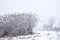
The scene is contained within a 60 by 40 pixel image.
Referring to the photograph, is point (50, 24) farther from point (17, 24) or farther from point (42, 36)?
point (17, 24)

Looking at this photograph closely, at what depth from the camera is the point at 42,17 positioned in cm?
124

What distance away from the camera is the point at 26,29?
124 cm

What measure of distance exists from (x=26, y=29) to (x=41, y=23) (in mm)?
231

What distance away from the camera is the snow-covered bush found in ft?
4.07

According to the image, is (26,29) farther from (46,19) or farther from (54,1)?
(54,1)

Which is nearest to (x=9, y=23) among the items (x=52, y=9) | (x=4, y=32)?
(x=4, y=32)

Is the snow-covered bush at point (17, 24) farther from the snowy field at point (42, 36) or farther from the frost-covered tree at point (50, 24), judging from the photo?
the frost-covered tree at point (50, 24)

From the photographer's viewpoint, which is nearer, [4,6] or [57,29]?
[57,29]

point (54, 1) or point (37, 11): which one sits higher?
point (54, 1)

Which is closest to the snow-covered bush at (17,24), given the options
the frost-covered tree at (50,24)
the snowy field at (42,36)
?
the snowy field at (42,36)

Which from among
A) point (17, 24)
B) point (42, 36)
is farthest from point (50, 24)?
point (17, 24)

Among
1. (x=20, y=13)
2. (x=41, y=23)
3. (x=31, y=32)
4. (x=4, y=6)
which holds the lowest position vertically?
(x=31, y=32)

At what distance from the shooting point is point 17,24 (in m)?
1.25

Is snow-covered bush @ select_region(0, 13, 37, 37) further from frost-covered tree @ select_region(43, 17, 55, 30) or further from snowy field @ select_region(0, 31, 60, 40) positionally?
frost-covered tree @ select_region(43, 17, 55, 30)
